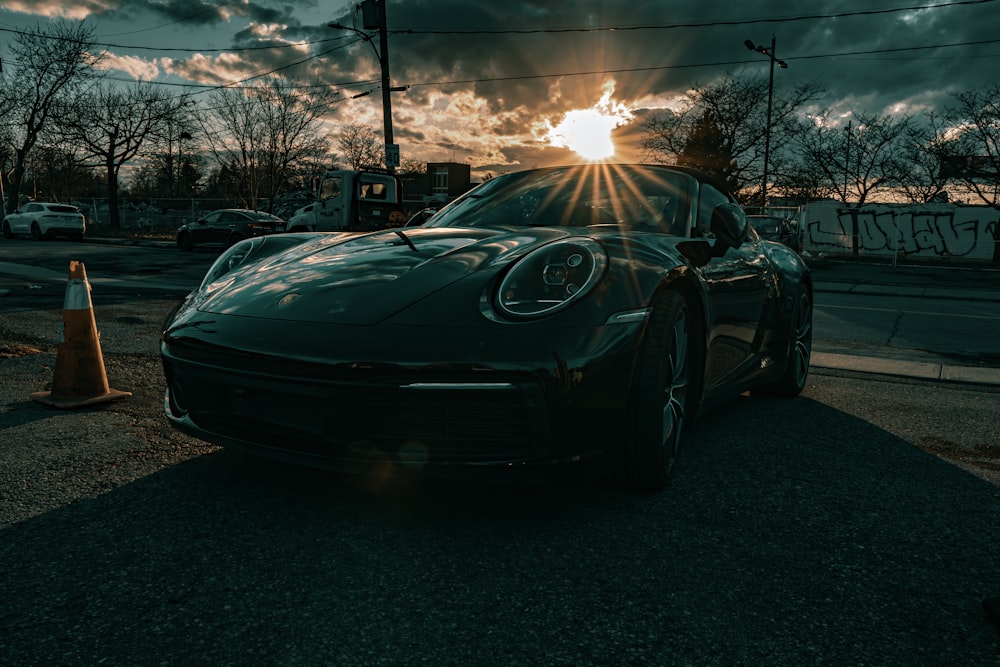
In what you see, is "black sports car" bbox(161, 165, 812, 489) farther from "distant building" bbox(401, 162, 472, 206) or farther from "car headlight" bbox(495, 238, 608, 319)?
"distant building" bbox(401, 162, 472, 206)

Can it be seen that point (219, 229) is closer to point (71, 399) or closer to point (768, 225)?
point (768, 225)

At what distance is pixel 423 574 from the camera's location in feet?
6.66

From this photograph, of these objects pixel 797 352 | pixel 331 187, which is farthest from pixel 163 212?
pixel 797 352

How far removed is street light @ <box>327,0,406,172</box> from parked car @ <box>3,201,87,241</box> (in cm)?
1234

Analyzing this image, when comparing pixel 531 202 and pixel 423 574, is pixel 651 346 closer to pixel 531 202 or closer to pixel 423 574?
pixel 423 574

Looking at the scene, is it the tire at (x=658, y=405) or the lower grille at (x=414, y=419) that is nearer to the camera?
the lower grille at (x=414, y=419)

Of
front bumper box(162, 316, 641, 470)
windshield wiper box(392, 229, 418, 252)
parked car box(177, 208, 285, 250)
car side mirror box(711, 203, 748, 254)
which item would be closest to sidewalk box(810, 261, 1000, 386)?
car side mirror box(711, 203, 748, 254)

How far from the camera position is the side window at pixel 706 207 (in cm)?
344

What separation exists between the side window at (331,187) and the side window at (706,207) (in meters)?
18.2

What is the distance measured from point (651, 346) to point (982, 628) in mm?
1145

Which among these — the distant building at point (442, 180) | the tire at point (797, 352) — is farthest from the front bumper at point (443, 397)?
the distant building at point (442, 180)

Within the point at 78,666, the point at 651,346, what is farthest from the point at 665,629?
the point at 78,666

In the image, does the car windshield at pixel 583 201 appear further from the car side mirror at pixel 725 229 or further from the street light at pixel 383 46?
the street light at pixel 383 46

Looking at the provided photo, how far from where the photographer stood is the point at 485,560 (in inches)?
83.9
